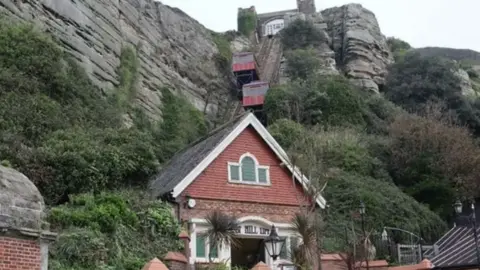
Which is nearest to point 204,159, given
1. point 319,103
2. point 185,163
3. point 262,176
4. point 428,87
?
point 185,163

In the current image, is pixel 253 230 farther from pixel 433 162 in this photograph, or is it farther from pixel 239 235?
pixel 433 162

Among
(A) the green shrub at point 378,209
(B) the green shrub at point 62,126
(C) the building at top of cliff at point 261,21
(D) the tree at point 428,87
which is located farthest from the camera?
(C) the building at top of cliff at point 261,21

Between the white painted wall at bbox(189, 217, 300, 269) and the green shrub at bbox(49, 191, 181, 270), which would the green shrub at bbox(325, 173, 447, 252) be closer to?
the white painted wall at bbox(189, 217, 300, 269)

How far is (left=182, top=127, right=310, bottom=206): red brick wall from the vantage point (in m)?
22.7

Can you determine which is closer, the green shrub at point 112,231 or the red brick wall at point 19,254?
the red brick wall at point 19,254

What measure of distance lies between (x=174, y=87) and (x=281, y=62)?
15.0m

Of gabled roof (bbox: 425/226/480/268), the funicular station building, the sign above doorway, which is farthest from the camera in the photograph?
the sign above doorway

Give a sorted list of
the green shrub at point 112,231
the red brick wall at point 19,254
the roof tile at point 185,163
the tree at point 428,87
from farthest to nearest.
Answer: the tree at point 428,87, the roof tile at point 185,163, the green shrub at point 112,231, the red brick wall at point 19,254

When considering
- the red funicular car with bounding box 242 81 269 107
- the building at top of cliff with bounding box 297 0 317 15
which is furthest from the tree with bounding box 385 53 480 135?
the building at top of cliff with bounding box 297 0 317 15

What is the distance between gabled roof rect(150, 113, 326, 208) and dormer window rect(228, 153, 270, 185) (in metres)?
0.78

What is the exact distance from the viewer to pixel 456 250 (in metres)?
20.1

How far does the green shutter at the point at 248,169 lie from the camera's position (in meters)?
23.9

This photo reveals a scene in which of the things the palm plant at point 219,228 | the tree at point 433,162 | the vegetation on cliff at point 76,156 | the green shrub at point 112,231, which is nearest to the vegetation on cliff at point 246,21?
the tree at point 433,162

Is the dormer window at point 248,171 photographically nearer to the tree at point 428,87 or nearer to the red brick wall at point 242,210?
the red brick wall at point 242,210
